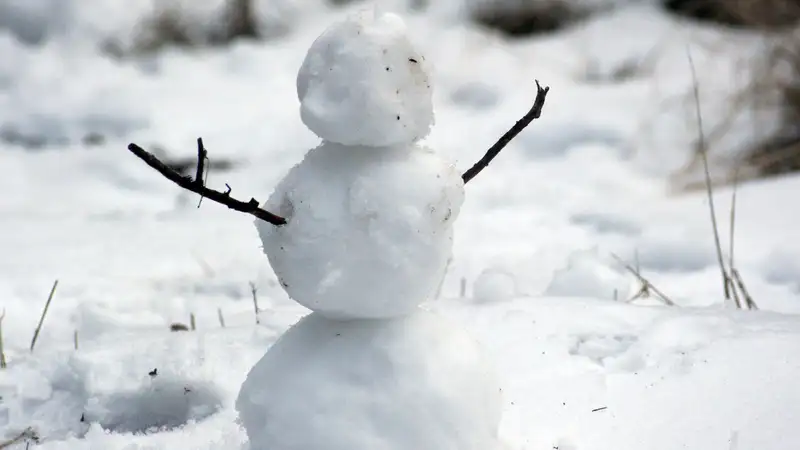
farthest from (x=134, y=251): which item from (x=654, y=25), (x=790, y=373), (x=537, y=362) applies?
(x=654, y=25)

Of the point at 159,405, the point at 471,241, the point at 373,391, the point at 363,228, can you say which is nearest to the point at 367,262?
the point at 363,228

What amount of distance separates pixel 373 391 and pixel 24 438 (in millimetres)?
680

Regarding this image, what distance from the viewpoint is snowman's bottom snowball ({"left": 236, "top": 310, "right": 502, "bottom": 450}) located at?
0.97 meters

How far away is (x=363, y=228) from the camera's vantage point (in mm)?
936

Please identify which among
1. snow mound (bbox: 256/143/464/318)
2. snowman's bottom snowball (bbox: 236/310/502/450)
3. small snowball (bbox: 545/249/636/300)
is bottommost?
small snowball (bbox: 545/249/636/300)

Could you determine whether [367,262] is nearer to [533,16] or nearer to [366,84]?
[366,84]

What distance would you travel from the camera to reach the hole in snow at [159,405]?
1425mm

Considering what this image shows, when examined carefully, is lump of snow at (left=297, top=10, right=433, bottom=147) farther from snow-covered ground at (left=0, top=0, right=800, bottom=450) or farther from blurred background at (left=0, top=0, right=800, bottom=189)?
blurred background at (left=0, top=0, right=800, bottom=189)

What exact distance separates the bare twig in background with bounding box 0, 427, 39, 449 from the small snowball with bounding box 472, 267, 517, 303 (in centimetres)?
94

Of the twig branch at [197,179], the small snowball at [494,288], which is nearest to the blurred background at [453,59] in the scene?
the small snowball at [494,288]

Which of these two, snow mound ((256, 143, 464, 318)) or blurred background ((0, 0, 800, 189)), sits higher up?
snow mound ((256, 143, 464, 318))

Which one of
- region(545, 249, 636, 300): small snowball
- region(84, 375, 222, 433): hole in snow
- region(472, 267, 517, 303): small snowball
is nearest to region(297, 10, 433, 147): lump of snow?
region(84, 375, 222, 433): hole in snow

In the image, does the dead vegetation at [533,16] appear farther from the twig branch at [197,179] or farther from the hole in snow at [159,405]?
the twig branch at [197,179]

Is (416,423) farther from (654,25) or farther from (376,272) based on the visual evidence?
(654,25)
